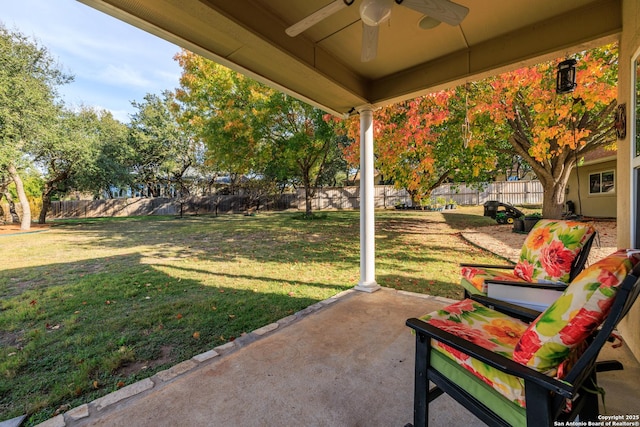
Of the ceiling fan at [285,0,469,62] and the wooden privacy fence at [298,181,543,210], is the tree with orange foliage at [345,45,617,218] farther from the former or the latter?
the wooden privacy fence at [298,181,543,210]

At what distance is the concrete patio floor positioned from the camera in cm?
164

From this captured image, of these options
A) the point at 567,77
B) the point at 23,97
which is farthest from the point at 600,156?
the point at 23,97

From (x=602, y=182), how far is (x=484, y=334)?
13640mm

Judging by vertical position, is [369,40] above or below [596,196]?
above

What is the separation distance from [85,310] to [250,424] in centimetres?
313

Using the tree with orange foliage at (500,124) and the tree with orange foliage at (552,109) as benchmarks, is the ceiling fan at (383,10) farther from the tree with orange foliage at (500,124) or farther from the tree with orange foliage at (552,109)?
the tree with orange foliage at (552,109)

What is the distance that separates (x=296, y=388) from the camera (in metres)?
Answer: 1.90

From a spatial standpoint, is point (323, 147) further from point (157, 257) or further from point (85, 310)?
point (85, 310)

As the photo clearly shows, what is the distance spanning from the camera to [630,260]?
99cm

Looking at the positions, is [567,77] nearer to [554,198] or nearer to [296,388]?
[296,388]

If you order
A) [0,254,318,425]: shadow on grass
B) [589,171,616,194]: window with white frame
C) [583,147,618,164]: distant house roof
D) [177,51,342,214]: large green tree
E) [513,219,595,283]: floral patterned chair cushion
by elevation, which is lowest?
[0,254,318,425]: shadow on grass

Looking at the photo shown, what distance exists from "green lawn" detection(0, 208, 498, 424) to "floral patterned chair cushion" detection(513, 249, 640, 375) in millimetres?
2506

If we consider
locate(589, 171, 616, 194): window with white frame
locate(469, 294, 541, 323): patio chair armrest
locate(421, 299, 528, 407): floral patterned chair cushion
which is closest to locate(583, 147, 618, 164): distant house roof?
locate(589, 171, 616, 194): window with white frame

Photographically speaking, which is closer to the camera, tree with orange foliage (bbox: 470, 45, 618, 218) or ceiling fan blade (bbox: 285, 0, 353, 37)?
ceiling fan blade (bbox: 285, 0, 353, 37)
